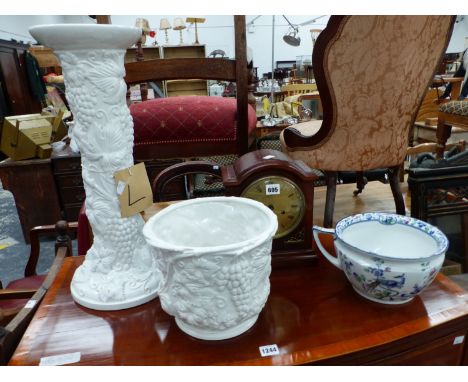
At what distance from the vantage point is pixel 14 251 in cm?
222

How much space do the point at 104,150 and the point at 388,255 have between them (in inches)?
21.8

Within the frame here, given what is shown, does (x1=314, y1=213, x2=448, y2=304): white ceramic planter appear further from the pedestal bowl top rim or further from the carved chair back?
the carved chair back

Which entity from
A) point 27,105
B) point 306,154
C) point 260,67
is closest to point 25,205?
point 306,154

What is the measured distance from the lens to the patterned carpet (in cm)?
198

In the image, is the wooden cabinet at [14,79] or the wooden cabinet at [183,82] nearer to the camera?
the wooden cabinet at [14,79]

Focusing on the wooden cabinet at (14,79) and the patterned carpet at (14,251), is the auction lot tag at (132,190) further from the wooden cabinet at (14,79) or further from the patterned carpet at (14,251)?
the wooden cabinet at (14,79)

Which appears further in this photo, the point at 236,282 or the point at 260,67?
the point at 260,67

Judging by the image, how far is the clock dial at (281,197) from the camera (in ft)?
2.35

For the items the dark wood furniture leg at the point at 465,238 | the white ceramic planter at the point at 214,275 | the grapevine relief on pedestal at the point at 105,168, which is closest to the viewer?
the white ceramic planter at the point at 214,275

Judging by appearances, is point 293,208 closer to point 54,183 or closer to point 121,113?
point 121,113

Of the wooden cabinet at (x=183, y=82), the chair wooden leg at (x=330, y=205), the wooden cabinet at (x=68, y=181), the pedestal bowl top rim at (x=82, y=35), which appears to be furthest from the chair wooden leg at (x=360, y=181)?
the wooden cabinet at (x=183, y=82)

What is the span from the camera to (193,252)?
0.47m

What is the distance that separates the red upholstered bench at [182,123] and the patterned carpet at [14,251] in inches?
47.0
